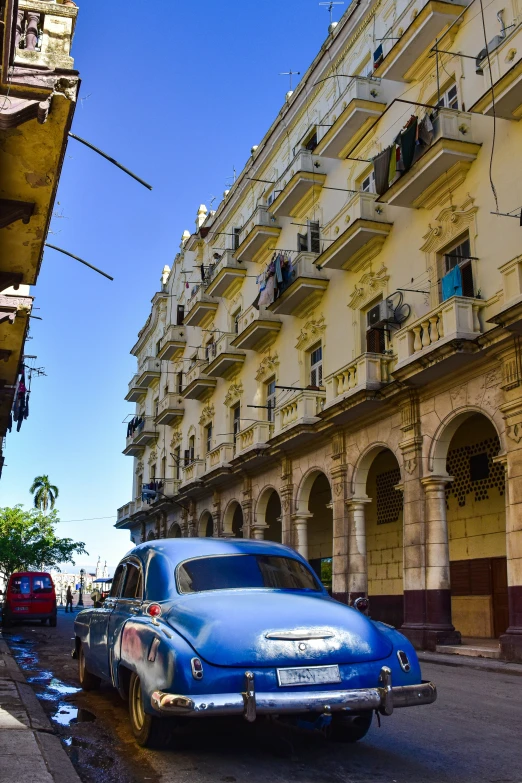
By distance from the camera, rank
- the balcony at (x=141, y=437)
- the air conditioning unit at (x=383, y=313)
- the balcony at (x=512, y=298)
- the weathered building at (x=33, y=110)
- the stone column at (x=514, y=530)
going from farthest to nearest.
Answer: the balcony at (x=141, y=437) → the air conditioning unit at (x=383, y=313) → the balcony at (x=512, y=298) → the stone column at (x=514, y=530) → the weathered building at (x=33, y=110)

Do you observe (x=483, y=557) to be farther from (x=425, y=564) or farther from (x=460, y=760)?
(x=460, y=760)

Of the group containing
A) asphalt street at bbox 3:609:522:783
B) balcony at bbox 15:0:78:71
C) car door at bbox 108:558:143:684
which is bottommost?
asphalt street at bbox 3:609:522:783

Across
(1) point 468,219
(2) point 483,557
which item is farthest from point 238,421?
(1) point 468,219

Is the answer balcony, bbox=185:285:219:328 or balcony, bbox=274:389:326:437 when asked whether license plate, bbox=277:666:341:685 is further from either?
balcony, bbox=185:285:219:328

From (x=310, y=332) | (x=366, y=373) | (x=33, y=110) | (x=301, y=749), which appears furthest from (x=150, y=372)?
(x=301, y=749)

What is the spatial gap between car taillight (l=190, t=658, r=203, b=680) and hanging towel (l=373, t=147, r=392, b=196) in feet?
46.7

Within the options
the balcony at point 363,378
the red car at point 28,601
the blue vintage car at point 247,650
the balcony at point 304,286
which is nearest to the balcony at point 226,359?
the balcony at point 304,286

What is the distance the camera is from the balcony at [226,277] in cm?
2872

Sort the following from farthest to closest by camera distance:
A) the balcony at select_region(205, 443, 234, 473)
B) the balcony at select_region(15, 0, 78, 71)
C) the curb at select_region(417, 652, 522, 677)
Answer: the balcony at select_region(205, 443, 234, 473), the curb at select_region(417, 652, 522, 677), the balcony at select_region(15, 0, 78, 71)

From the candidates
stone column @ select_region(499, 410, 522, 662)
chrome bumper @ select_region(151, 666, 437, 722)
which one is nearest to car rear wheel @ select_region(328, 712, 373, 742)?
chrome bumper @ select_region(151, 666, 437, 722)

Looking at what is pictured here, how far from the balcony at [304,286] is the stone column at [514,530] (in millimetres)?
9223

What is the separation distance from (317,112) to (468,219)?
34.7ft

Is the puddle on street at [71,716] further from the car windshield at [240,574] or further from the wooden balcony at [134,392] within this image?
the wooden balcony at [134,392]

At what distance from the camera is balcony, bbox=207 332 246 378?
2820 centimetres
